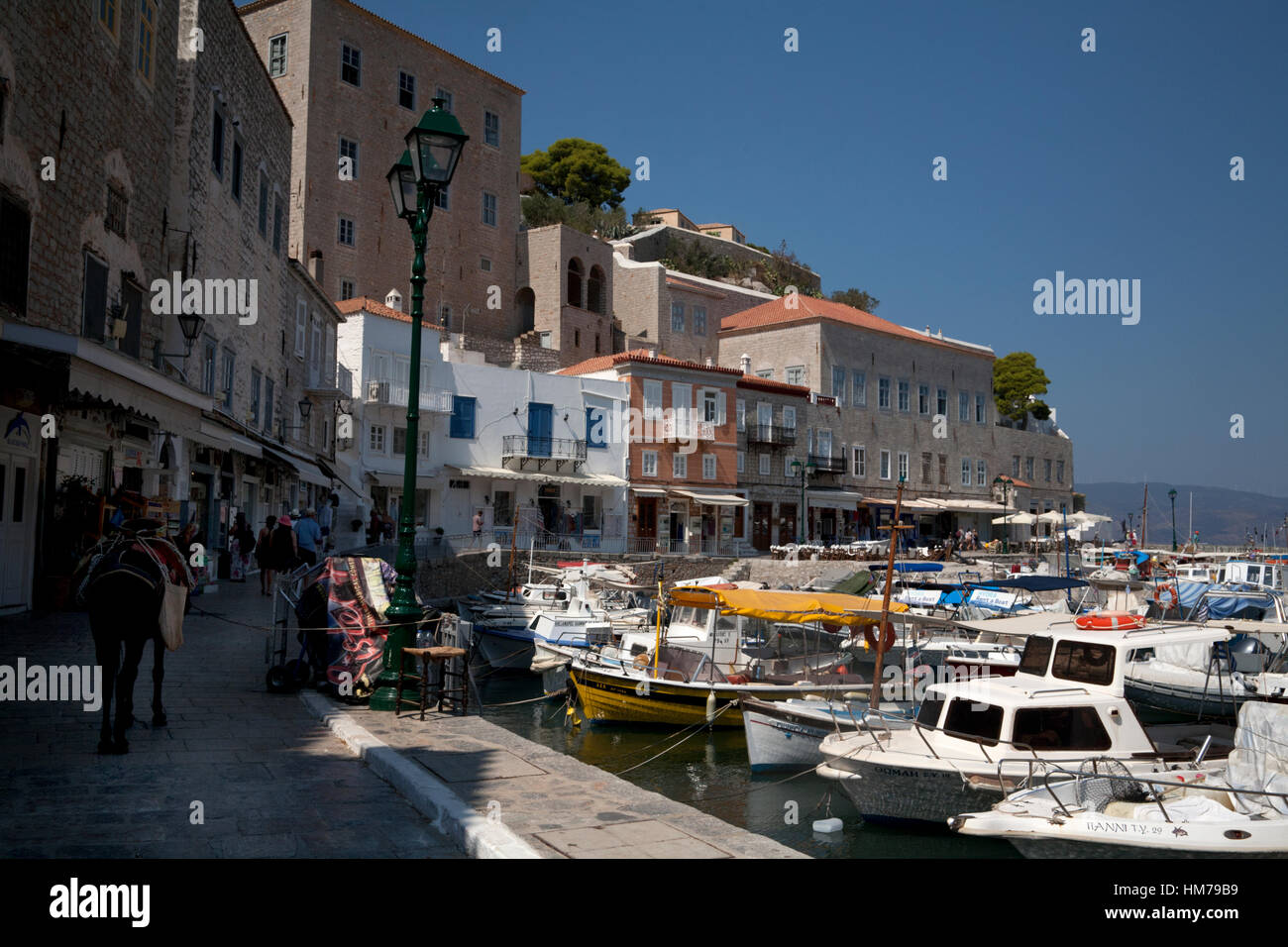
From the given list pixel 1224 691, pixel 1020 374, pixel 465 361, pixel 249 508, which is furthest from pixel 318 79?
pixel 1020 374

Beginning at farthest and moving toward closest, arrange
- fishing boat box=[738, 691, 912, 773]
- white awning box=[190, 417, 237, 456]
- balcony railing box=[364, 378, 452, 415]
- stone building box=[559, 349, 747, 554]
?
stone building box=[559, 349, 747, 554] < balcony railing box=[364, 378, 452, 415] < white awning box=[190, 417, 237, 456] < fishing boat box=[738, 691, 912, 773]

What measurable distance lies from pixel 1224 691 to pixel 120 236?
2013cm

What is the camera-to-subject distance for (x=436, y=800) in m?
5.77

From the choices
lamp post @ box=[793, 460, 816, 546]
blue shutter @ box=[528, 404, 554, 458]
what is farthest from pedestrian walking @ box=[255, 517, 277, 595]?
lamp post @ box=[793, 460, 816, 546]

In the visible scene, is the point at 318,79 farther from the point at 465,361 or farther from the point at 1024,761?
the point at 1024,761

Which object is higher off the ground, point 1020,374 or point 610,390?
point 1020,374

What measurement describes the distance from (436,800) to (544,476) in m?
35.5

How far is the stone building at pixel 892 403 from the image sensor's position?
172ft

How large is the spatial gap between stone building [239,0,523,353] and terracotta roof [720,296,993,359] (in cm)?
1327

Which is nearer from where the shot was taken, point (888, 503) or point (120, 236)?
point (120, 236)

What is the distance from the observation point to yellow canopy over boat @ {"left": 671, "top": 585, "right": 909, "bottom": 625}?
16391 mm

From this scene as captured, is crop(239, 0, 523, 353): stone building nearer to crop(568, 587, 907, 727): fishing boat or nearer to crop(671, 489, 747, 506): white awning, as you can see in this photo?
crop(671, 489, 747, 506): white awning

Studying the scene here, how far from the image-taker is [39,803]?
5.60 metres

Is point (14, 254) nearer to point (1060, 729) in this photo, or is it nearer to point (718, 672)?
point (718, 672)
